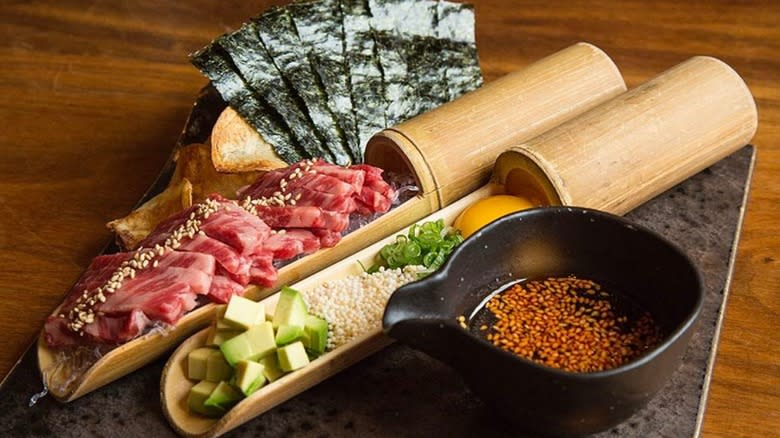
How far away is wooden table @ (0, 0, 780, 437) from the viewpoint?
273 cm

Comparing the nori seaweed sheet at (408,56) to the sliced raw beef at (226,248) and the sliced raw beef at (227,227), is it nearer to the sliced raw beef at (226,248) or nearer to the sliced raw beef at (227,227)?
the sliced raw beef at (226,248)

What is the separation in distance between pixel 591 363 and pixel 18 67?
2.67 m

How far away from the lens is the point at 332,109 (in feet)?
10.5

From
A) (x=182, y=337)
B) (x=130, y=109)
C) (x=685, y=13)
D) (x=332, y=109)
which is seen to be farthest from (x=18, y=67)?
(x=685, y=13)

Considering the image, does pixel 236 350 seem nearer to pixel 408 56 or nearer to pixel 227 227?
pixel 227 227

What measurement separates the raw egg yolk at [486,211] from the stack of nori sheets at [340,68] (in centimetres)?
49

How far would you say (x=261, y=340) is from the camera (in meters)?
2.36

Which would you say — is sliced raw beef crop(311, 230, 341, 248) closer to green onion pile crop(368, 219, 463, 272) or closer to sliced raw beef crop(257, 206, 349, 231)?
sliced raw beef crop(257, 206, 349, 231)

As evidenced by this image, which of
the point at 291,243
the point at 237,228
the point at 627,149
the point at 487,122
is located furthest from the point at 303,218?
the point at 627,149

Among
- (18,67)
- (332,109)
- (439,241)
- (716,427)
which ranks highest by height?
(18,67)

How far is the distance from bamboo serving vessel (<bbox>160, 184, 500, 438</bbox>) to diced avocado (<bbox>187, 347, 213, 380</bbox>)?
0.03m

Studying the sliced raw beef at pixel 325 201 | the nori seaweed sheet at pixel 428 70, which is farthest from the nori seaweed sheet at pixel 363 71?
the sliced raw beef at pixel 325 201

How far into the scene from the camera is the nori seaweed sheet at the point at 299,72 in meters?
3.14

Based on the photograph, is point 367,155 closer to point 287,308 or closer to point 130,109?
point 287,308
